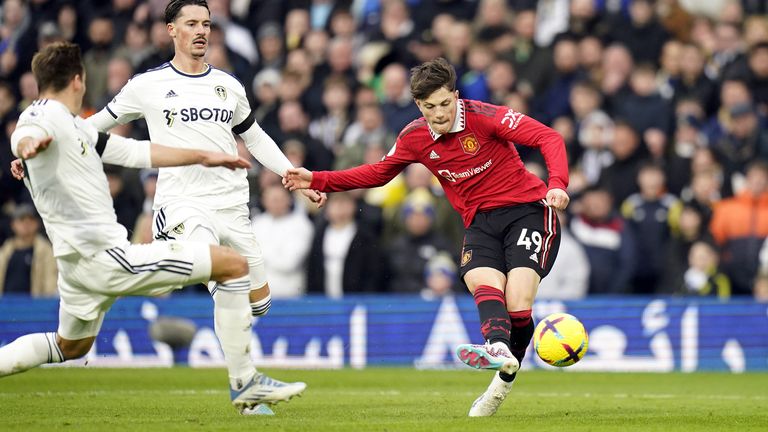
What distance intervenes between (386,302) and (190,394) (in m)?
4.31

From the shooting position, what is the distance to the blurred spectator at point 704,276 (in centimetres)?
1592

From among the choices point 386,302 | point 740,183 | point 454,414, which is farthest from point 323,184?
point 740,183

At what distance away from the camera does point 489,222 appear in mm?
9992

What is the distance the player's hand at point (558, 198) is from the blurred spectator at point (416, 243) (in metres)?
7.30

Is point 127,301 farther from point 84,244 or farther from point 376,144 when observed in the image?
point 84,244

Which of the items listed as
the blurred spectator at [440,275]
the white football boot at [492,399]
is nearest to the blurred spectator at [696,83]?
the blurred spectator at [440,275]

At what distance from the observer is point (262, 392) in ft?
29.8

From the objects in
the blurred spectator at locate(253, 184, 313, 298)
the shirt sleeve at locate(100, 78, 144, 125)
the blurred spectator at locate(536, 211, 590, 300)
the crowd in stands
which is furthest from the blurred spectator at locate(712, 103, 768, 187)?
the shirt sleeve at locate(100, 78, 144, 125)

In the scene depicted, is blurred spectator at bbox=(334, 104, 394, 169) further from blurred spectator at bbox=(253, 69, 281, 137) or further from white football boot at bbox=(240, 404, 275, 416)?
white football boot at bbox=(240, 404, 275, 416)

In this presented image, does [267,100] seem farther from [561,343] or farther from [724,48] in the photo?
[561,343]

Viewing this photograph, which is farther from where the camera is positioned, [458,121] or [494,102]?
[494,102]

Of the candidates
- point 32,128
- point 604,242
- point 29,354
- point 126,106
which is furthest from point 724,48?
point 32,128

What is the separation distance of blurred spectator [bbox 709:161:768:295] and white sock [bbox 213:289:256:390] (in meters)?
8.67

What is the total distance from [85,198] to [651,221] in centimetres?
973
